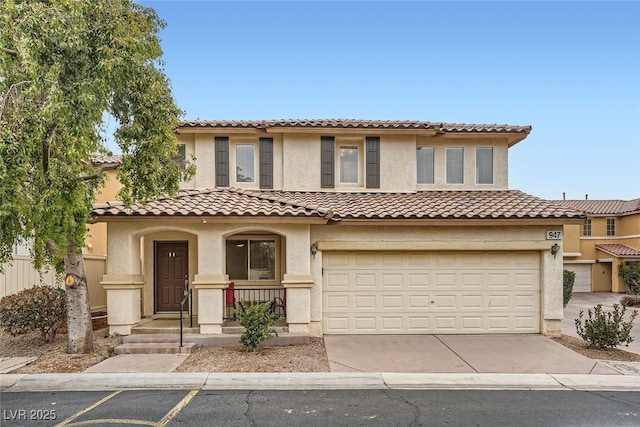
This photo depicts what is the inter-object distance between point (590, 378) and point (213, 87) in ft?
69.4

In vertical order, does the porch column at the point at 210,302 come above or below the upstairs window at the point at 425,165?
below

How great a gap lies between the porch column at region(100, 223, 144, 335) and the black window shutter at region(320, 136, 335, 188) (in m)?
6.06

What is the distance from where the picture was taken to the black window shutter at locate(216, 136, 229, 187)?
12609mm

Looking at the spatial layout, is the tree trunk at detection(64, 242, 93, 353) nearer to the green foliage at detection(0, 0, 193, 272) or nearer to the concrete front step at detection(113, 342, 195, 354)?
the green foliage at detection(0, 0, 193, 272)

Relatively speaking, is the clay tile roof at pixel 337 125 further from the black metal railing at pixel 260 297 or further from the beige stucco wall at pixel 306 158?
the black metal railing at pixel 260 297

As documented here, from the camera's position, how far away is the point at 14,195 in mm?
6266

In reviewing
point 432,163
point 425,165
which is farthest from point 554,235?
point 425,165

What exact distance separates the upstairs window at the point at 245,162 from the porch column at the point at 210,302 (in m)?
4.27

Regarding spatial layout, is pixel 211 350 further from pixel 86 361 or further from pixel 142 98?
pixel 142 98

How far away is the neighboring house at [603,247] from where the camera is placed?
81.0 ft

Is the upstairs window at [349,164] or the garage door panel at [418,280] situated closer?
the garage door panel at [418,280]

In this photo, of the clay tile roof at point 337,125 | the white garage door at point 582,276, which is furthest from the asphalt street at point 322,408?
the white garage door at point 582,276

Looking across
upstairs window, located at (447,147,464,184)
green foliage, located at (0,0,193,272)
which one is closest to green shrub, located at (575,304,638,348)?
upstairs window, located at (447,147,464,184)

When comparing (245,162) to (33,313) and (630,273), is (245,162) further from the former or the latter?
(630,273)
